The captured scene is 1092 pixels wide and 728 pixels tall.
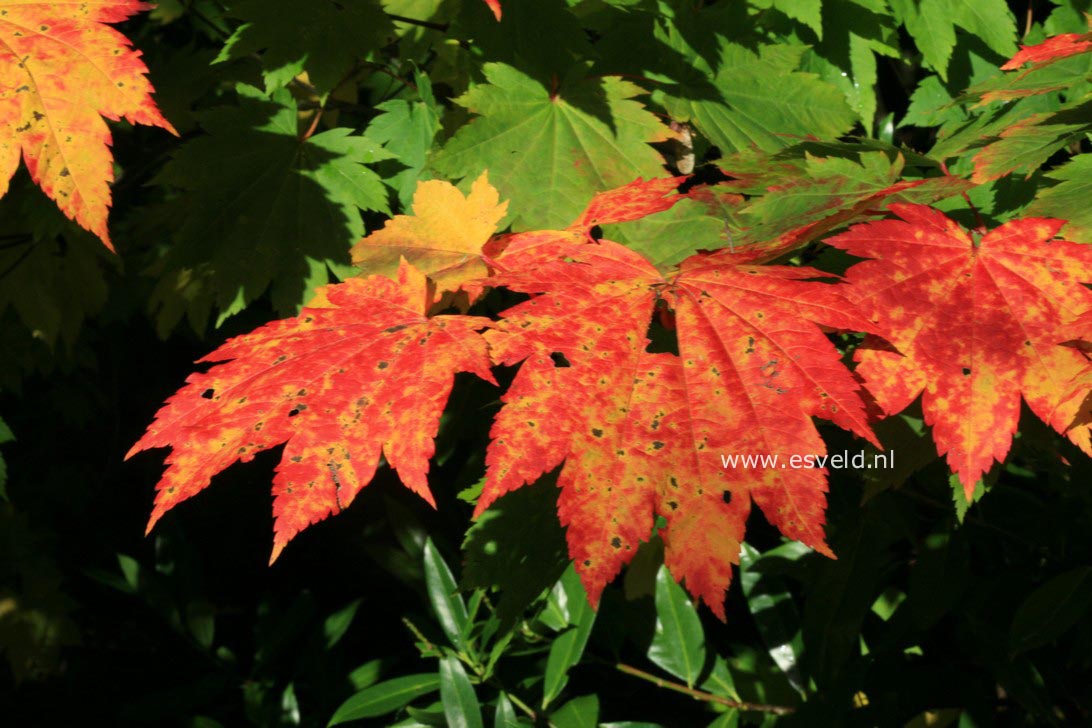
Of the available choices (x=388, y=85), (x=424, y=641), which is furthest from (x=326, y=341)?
(x=424, y=641)

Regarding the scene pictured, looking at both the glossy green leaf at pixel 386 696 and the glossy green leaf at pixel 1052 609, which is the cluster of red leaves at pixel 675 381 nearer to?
the glossy green leaf at pixel 1052 609

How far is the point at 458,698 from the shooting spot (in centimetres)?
172

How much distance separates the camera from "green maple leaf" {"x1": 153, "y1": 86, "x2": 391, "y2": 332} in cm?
140

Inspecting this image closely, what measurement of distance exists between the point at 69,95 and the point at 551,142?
59 centimetres

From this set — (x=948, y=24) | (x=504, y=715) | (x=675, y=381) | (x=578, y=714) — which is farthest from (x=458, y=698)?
(x=948, y=24)

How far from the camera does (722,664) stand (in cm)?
192

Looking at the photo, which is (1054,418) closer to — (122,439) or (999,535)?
(999,535)

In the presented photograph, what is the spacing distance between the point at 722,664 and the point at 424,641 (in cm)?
60

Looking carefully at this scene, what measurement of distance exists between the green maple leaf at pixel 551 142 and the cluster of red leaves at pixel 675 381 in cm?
32

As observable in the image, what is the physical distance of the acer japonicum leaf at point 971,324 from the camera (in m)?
0.84

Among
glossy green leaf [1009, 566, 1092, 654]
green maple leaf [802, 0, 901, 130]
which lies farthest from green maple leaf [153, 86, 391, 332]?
glossy green leaf [1009, 566, 1092, 654]

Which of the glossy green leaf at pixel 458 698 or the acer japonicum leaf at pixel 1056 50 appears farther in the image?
the glossy green leaf at pixel 458 698

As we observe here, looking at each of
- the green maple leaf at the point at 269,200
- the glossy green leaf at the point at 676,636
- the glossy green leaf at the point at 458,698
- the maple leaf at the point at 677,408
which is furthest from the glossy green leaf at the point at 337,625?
the maple leaf at the point at 677,408

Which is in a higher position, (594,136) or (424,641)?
(594,136)
